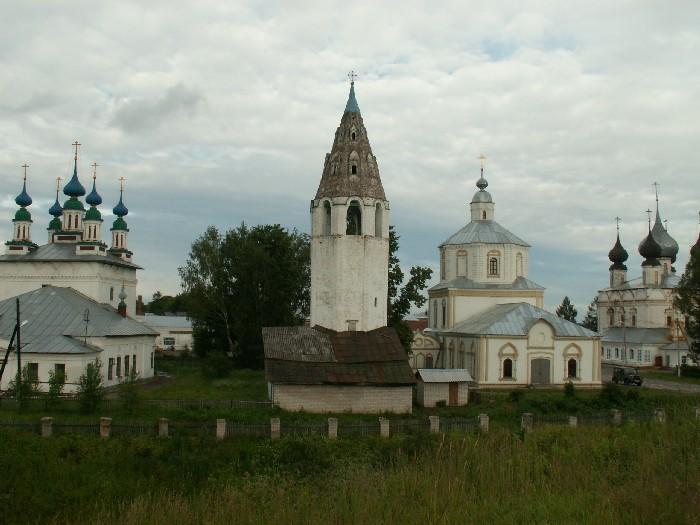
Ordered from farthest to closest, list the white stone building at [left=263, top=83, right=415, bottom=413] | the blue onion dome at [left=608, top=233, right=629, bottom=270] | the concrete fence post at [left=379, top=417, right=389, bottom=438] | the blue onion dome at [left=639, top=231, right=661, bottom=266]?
the blue onion dome at [left=608, top=233, right=629, bottom=270]
the blue onion dome at [left=639, top=231, right=661, bottom=266]
the white stone building at [left=263, top=83, right=415, bottom=413]
the concrete fence post at [left=379, top=417, right=389, bottom=438]

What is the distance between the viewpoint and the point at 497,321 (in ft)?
116

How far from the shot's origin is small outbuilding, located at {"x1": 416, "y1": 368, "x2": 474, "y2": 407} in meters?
28.2

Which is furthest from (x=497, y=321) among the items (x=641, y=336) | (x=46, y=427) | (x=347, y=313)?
(x=641, y=336)

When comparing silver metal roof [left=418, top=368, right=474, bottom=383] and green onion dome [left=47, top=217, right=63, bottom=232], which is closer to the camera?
silver metal roof [left=418, top=368, right=474, bottom=383]

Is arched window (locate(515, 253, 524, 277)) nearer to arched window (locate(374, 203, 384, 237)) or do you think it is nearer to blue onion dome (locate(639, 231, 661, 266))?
arched window (locate(374, 203, 384, 237))

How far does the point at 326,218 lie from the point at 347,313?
159 inches

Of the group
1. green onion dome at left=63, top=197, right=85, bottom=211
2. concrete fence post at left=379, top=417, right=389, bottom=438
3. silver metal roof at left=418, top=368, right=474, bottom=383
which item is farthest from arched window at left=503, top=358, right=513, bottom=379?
green onion dome at left=63, top=197, right=85, bottom=211

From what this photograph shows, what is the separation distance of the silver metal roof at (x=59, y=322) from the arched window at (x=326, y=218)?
1101 cm

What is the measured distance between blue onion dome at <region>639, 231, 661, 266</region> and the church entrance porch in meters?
28.5

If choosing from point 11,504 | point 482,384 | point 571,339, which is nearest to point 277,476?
point 11,504

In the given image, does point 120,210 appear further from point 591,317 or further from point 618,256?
point 591,317

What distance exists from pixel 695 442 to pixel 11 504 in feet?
45.3

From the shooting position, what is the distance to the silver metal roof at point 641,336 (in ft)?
182

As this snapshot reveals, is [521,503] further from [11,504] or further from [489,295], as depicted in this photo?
[489,295]
